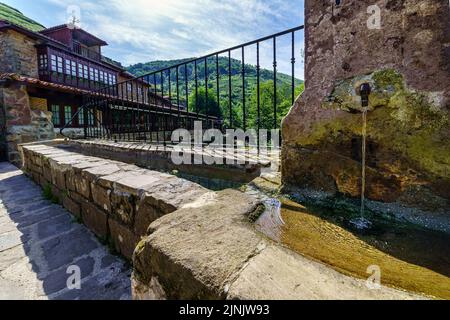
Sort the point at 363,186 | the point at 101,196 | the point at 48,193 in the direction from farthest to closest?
the point at 48,193 < the point at 101,196 < the point at 363,186

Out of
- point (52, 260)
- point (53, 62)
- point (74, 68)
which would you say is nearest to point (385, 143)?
point (52, 260)

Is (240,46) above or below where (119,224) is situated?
above

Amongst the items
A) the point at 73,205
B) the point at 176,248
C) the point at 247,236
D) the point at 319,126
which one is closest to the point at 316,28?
the point at 319,126

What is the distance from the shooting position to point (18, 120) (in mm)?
8125

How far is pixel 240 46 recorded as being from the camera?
2475 mm

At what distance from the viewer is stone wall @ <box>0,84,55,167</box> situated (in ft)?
25.7

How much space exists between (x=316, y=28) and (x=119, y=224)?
2.16 metres

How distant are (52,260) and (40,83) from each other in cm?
916

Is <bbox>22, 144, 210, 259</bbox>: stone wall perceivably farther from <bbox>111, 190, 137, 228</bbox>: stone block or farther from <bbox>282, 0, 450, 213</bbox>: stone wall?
<bbox>282, 0, 450, 213</bbox>: stone wall

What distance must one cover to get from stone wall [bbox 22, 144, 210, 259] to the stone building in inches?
148

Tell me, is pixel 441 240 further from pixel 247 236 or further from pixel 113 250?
pixel 113 250

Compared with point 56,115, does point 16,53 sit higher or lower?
higher

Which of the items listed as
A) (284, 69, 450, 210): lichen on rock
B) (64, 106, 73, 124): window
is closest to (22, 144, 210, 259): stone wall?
(284, 69, 450, 210): lichen on rock

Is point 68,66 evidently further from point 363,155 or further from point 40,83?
point 363,155
